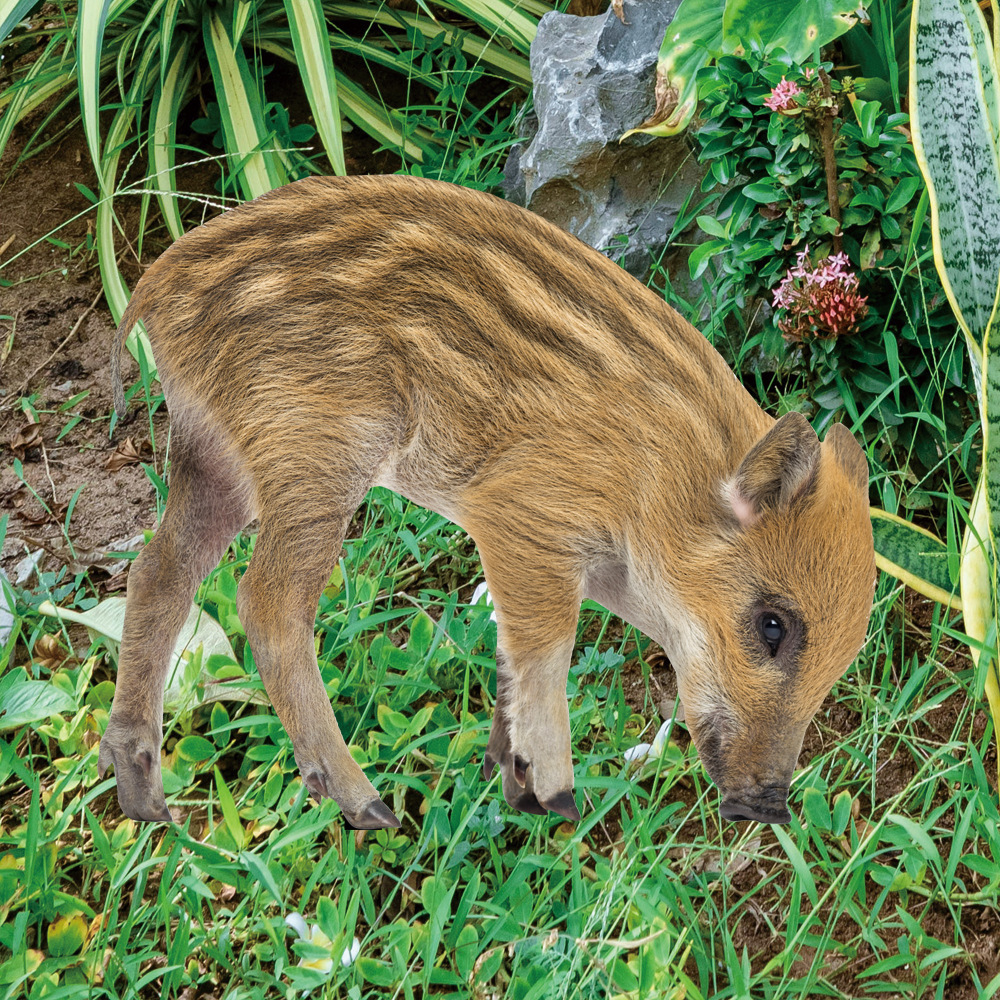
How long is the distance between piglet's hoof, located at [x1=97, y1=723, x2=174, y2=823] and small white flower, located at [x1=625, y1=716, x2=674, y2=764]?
0.57 metres

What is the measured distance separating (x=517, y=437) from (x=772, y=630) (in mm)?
312

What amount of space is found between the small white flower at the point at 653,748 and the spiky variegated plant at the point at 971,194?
38 centimetres

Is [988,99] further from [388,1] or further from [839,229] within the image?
[388,1]

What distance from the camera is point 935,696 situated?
1.55 meters

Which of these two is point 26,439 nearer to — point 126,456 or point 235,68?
point 126,456

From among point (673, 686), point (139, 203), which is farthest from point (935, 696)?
point (139, 203)

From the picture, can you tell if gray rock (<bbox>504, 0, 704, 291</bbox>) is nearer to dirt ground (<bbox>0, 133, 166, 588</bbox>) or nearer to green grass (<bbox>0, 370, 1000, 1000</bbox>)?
green grass (<bbox>0, 370, 1000, 1000</bbox>)

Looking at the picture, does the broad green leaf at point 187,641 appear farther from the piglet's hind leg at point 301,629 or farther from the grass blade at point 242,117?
the grass blade at point 242,117

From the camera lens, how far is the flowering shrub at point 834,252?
1.58 meters

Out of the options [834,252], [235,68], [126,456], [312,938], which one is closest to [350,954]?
[312,938]

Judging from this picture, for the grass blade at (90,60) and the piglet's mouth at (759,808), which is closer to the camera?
the piglet's mouth at (759,808)

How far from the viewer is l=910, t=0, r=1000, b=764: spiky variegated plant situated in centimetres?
135

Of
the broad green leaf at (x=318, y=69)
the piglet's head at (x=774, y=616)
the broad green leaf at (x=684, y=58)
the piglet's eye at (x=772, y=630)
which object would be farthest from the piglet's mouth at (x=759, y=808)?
the broad green leaf at (x=318, y=69)

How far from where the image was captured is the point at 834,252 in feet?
5.41
